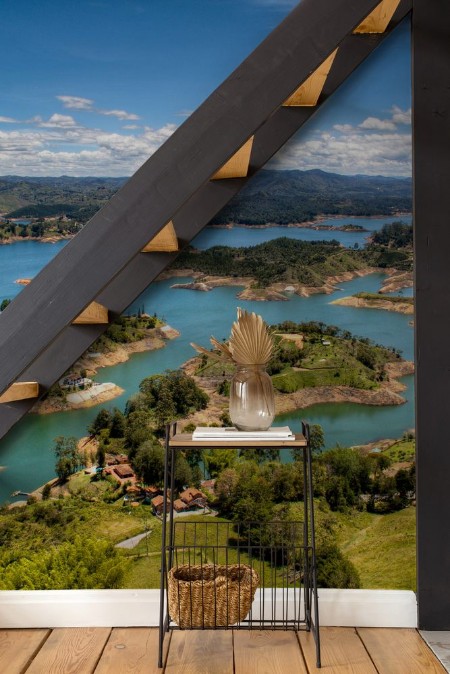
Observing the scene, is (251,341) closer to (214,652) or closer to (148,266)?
(148,266)

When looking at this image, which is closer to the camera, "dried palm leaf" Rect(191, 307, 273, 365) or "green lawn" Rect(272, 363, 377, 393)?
"dried palm leaf" Rect(191, 307, 273, 365)

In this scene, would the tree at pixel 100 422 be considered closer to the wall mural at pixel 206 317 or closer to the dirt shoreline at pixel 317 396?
the wall mural at pixel 206 317

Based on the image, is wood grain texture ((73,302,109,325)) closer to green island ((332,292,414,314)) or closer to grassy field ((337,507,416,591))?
green island ((332,292,414,314))

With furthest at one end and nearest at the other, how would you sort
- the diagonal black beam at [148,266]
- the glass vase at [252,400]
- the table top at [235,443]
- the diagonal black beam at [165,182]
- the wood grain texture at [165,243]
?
the diagonal black beam at [148,266] < the wood grain texture at [165,243] < the glass vase at [252,400] < the table top at [235,443] < the diagonal black beam at [165,182]

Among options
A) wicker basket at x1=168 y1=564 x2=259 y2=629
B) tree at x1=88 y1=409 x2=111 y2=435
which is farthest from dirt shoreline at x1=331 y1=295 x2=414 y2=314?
wicker basket at x1=168 y1=564 x2=259 y2=629

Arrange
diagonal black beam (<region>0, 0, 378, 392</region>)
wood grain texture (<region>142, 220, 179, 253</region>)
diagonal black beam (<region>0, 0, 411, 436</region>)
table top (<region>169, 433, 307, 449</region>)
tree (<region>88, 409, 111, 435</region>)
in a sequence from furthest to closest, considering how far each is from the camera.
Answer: tree (<region>88, 409, 111, 435</region>) < diagonal black beam (<region>0, 0, 411, 436</region>) < wood grain texture (<region>142, 220, 179, 253</region>) < table top (<region>169, 433, 307, 449</region>) < diagonal black beam (<region>0, 0, 378, 392</region>)

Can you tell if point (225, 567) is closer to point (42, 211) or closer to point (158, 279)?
point (158, 279)

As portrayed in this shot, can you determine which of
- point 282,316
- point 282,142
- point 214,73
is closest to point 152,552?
point 282,316

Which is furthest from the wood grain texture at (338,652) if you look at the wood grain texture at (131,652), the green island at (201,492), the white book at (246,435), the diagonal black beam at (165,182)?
the diagonal black beam at (165,182)
